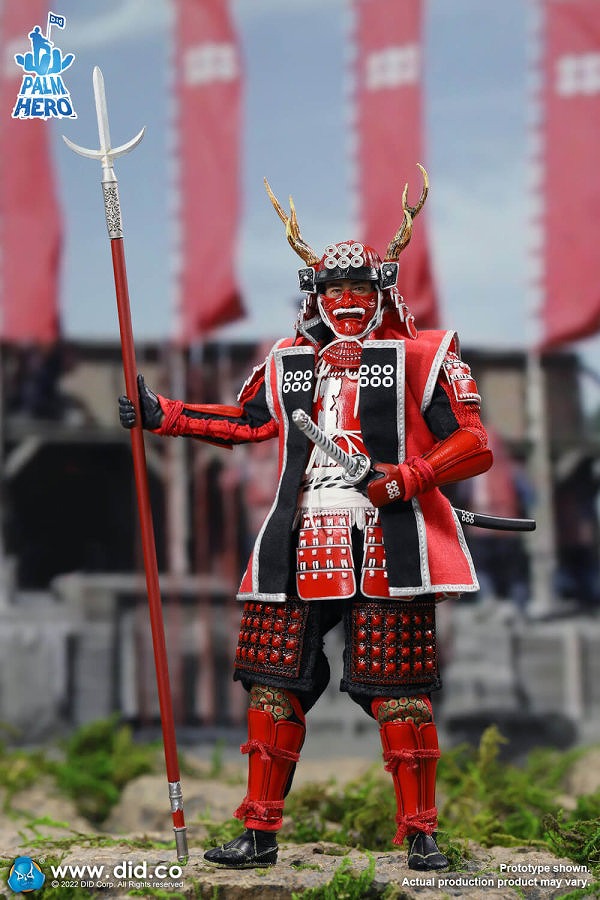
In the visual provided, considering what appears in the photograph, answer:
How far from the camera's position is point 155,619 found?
3.23 metres

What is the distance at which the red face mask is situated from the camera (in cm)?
334

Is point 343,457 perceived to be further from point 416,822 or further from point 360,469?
point 416,822

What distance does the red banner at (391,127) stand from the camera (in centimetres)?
716

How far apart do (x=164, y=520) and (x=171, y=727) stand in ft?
13.0

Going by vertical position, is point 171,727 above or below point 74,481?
below

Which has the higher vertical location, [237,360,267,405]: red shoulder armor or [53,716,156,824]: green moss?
[237,360,267,405]: red shoulder armor

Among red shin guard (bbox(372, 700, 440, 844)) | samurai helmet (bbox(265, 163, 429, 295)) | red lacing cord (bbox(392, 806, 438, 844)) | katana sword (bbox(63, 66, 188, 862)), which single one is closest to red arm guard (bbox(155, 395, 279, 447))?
katana sword (bbox(63, 66, 188, 862))

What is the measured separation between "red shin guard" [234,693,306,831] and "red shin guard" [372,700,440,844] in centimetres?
28

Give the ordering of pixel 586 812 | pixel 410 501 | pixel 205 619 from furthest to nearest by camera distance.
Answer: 1. pixel 205 619
2. pixel 586 812
3. pixel 410 501

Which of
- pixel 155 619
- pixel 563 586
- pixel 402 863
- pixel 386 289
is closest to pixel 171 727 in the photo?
pixel 155 619

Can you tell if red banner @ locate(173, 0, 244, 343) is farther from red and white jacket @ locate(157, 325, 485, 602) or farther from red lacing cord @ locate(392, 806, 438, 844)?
red lacing cord @ locate(392, 806, 438, 844)

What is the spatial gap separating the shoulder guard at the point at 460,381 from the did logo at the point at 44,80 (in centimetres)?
141

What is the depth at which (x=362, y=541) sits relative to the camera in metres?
3.26

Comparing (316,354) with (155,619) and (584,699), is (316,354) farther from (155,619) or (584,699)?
(584,699)
